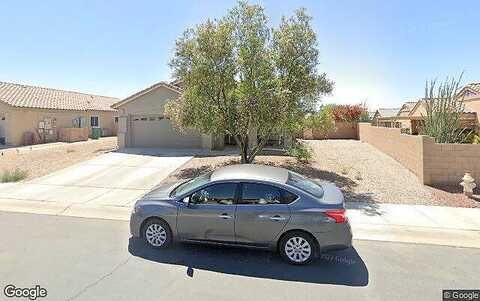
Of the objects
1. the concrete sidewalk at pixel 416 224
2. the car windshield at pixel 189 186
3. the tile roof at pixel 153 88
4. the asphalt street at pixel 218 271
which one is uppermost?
the tile roof at pixel 153 88

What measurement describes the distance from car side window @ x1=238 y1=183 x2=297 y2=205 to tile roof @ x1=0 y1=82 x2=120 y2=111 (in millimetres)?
23017

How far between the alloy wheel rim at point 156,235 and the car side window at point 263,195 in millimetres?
1501

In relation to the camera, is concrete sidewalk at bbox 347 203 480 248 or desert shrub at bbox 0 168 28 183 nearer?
concrete sidewalk at bbox 347 203 480 248

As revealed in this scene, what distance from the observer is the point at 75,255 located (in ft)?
17.4

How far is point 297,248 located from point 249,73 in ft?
24.2

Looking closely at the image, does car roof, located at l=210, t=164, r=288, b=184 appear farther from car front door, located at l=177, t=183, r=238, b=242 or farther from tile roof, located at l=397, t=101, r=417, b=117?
tile roof, located at l=397, t=101, r=417, b=117

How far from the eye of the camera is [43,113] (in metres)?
24.5

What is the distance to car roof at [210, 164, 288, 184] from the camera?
5426mm

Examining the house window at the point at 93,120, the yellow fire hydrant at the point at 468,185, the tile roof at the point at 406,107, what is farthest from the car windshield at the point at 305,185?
the tile roof at the point at 406,107

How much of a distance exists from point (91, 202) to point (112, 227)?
2388 millimetres

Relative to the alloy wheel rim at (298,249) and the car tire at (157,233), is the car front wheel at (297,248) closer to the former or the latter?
the alloy wheel rim at (298,249)

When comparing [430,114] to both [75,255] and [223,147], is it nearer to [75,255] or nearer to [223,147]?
[223,147]

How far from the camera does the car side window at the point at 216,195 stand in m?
5.33

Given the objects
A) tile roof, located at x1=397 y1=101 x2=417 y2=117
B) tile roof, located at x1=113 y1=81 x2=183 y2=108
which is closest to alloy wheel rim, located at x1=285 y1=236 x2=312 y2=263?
tile roof, located at x1=113 y1=81 x2=183 y2=108
